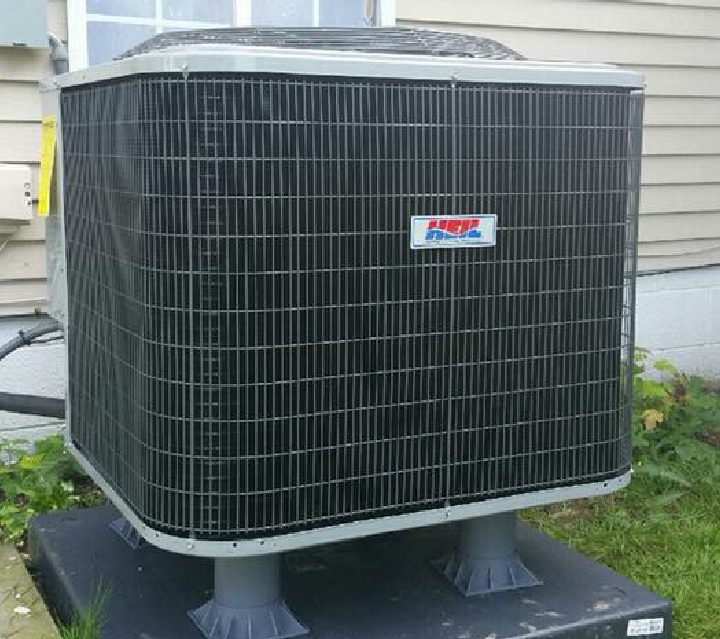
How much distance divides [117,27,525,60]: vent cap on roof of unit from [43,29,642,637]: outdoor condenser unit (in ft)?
0.04

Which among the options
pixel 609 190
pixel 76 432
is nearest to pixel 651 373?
pixel 609 190

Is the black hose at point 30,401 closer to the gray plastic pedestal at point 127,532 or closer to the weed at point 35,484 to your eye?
the weed at point 35,484

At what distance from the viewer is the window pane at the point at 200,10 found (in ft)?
13.4

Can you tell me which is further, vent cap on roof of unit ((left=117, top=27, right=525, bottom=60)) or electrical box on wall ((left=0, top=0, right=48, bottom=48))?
electrical box on wall ((left=0, top=0, right=48, bottom=48))

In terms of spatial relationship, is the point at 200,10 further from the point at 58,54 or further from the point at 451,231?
the point at 451,231

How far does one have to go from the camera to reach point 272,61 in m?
2.10

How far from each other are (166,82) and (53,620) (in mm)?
1562

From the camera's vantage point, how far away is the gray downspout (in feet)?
12.4

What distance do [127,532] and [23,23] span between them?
1.90 m

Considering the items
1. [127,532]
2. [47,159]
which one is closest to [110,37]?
[47,159]

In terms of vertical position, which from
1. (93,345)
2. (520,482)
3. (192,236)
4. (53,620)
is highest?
(192,236)

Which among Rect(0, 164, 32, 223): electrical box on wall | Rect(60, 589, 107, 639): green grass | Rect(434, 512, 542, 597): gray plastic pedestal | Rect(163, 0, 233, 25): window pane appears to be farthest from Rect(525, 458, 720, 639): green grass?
Rect(163, 0, 233, 25): window pane

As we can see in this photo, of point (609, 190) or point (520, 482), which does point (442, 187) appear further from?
point (520, 482)

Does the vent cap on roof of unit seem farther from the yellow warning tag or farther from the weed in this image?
the weed
